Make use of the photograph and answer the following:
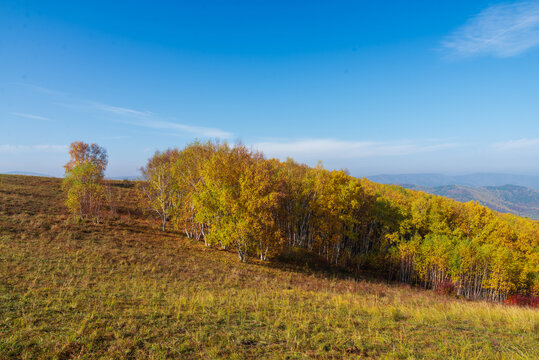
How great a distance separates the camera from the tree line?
3256 centimetres

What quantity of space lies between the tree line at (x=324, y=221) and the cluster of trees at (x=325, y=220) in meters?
0.17

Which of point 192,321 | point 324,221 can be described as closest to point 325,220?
point 324,221

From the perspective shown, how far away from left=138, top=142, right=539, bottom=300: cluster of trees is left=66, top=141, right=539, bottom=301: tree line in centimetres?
17

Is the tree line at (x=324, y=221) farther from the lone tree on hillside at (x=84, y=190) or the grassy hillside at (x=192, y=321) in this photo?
the grassy hillside at (x=192, y=321)

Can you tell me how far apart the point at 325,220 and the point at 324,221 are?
13.6 inches

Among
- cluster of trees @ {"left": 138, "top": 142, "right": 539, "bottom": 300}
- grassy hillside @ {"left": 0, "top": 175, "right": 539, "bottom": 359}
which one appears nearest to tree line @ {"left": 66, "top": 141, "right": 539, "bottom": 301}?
cluster of trees @ {"left": 138, "top": 142, "right": 539, "bottom": 300}

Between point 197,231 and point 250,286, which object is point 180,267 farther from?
point 197,231

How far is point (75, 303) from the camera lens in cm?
1212

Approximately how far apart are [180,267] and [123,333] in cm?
1688

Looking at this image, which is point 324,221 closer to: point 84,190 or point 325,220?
point 325,220

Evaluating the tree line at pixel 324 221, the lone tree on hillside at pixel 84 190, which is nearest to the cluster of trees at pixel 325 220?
the tree line at pixel 324 221

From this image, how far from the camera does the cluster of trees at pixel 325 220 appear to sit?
32.5 meters

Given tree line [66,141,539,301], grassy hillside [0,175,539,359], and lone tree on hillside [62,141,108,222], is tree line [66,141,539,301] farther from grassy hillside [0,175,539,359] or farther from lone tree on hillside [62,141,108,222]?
grassy hillside [0,175,539,359]

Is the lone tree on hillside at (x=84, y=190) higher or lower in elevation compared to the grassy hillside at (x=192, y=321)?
higher
